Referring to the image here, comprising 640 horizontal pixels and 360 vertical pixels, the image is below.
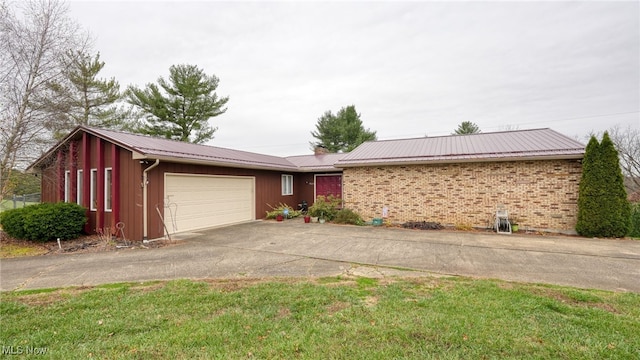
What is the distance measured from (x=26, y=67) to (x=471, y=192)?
1548 centimetres

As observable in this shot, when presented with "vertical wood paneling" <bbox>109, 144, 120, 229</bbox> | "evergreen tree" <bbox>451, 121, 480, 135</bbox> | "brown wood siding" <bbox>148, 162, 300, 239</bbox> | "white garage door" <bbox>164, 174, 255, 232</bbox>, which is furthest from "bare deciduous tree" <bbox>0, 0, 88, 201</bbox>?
"evergreen tree" <bbox>451, 121, 480, 135</bbox>

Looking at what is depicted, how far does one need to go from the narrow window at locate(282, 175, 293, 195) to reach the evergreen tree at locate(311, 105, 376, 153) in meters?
13.8

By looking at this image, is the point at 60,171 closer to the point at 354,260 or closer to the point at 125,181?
the point at 125,181

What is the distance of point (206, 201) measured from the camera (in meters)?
10.1

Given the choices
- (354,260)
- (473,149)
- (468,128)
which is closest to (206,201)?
(354,260)

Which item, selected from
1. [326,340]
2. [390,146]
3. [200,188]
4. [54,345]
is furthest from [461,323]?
[390,146]

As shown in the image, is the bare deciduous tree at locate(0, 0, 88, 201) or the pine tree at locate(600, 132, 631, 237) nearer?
the pine tree at locate(600, 132, 631, 237)

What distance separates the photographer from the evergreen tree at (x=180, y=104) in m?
19.8

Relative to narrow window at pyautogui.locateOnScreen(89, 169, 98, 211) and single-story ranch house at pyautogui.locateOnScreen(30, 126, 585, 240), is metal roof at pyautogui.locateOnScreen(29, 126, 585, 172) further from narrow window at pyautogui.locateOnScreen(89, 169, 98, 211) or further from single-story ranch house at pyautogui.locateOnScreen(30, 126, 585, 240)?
narrow window at pyautogui.locateOnScreen(89, 169, 98, 211)

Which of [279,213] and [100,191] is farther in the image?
[279,213]

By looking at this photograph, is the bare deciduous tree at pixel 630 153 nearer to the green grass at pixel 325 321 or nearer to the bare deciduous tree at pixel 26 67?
the green grass at pixel 325 321

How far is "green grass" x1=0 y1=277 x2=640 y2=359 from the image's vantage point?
8.32 feet

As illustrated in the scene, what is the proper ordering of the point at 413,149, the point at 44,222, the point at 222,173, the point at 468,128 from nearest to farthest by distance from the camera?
the point at 44,222 < the point at 222,173 < the point at 413,149 < the point at 468,128

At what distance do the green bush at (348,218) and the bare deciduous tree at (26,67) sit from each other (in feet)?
35.0
